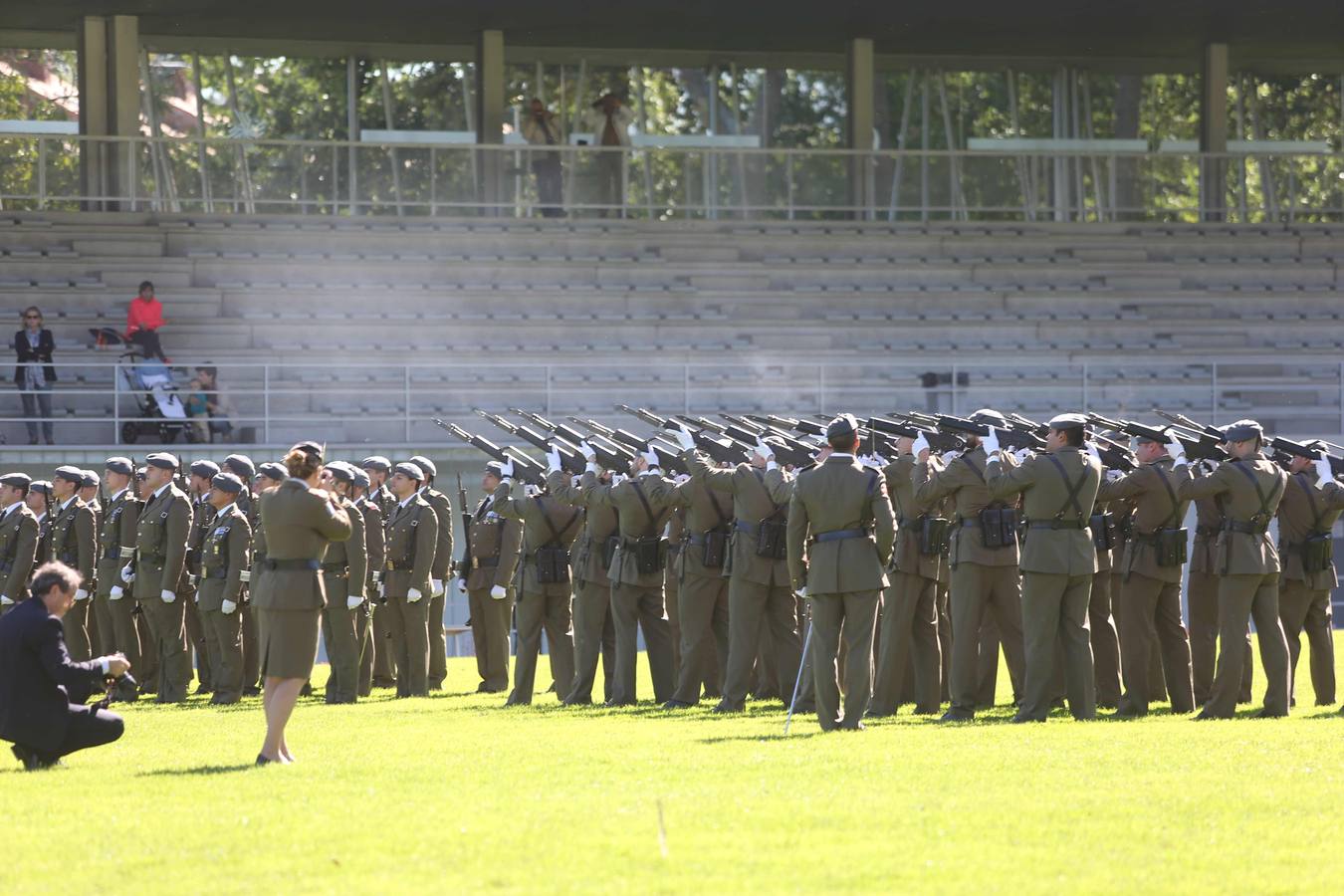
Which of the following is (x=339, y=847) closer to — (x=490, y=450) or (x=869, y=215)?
(x=490, y=450)

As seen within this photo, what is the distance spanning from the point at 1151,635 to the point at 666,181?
52.8ft

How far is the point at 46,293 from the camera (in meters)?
24.1

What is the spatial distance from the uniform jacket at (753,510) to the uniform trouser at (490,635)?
3.57m

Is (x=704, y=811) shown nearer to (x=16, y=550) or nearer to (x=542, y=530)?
(x=542, y=530)

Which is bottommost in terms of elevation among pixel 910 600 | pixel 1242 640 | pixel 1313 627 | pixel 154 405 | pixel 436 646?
pixel 436 646

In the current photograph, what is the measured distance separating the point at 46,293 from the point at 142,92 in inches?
226

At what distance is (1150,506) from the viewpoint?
39.9 feet

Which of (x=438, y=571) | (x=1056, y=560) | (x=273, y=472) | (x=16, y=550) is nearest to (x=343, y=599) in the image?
(x=273, y=472)

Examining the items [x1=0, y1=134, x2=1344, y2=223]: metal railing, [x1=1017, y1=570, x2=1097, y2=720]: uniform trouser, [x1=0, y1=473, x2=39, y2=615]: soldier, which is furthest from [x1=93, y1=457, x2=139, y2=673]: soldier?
[x1=0, y1=134, x2=1344, y2=223]: metal railing

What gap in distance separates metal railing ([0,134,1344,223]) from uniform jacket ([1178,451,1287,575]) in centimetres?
1618

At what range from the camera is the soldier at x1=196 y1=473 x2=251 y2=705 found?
1461 centimetres

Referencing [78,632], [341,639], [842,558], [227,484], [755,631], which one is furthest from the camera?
[78,632]

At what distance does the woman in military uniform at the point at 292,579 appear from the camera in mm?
9773

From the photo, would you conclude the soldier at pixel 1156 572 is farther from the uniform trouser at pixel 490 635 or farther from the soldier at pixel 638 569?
the uniform trouser at pixel 490 635
